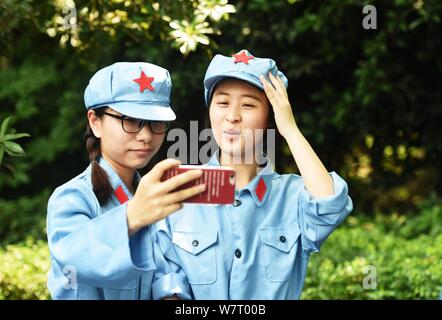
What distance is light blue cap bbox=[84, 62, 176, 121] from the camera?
3.13 m

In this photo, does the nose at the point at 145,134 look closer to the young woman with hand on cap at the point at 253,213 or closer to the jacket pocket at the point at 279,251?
the young woman with hand on cap at the point at 253,213

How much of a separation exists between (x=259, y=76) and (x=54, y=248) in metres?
1.00

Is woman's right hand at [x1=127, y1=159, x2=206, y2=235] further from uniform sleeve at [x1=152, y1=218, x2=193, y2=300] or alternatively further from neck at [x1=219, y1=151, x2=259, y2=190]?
neck at [x1=219, y1=151, x2=259, y2=190]

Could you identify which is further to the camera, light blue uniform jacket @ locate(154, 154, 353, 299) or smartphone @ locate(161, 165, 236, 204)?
light blue uniform jacket @ locate(154, 154, 353, 299)

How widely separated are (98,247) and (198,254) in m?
0.42

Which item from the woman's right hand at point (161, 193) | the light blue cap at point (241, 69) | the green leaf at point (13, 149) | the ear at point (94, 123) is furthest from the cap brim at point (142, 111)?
the green leaf at point (13, 149)

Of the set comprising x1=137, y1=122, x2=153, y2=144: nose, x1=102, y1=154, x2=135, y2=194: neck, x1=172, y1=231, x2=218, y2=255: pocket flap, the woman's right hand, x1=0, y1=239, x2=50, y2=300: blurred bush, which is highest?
x1=137, y1=122, x2=153, y2=144: nose

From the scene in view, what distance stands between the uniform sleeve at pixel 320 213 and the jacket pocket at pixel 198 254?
1.13 ft

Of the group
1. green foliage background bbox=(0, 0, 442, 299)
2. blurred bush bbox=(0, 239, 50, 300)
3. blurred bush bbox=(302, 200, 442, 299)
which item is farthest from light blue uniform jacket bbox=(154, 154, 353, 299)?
blurred bush bbox=(0, 239, 50, 300)

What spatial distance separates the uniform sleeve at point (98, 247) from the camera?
9.00 feet

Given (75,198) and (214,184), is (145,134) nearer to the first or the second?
(75,198)

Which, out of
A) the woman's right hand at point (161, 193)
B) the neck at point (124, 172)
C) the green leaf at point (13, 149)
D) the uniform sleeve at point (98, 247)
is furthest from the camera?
the green leaf at point (13, 149)

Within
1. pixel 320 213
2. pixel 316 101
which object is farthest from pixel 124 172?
pixel 316 101

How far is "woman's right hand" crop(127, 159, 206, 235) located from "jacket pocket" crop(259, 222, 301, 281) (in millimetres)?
486
